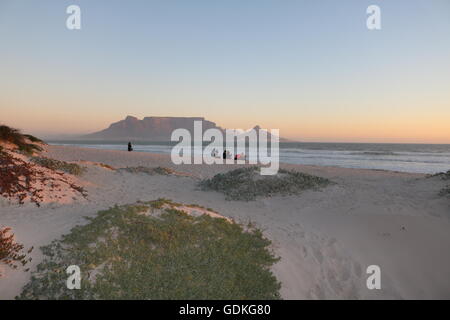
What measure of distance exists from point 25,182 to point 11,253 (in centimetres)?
584

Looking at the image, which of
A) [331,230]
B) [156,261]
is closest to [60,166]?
[156,261]

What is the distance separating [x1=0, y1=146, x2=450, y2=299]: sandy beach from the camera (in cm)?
716

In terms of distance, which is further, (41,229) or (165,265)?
(41,229)

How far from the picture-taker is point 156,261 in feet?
21.8

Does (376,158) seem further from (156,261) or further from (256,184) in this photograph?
(156,261)

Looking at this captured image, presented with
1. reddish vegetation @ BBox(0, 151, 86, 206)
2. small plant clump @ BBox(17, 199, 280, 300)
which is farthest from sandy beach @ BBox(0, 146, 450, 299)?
reddish vegetation @ BBox(0, 151, 86, 206)

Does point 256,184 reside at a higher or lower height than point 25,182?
lower

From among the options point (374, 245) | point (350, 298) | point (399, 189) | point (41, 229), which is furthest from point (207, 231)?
point (399, 189)

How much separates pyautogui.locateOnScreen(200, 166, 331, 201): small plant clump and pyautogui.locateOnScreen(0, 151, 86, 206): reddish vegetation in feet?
23.4

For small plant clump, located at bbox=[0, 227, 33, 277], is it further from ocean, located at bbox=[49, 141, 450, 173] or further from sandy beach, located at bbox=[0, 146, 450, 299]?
ocean, located at bbox=[49, 141, 450, 173]

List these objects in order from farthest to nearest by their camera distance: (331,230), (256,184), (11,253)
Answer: (256,184), (331,230), (11,253)

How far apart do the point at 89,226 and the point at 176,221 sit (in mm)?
2318
